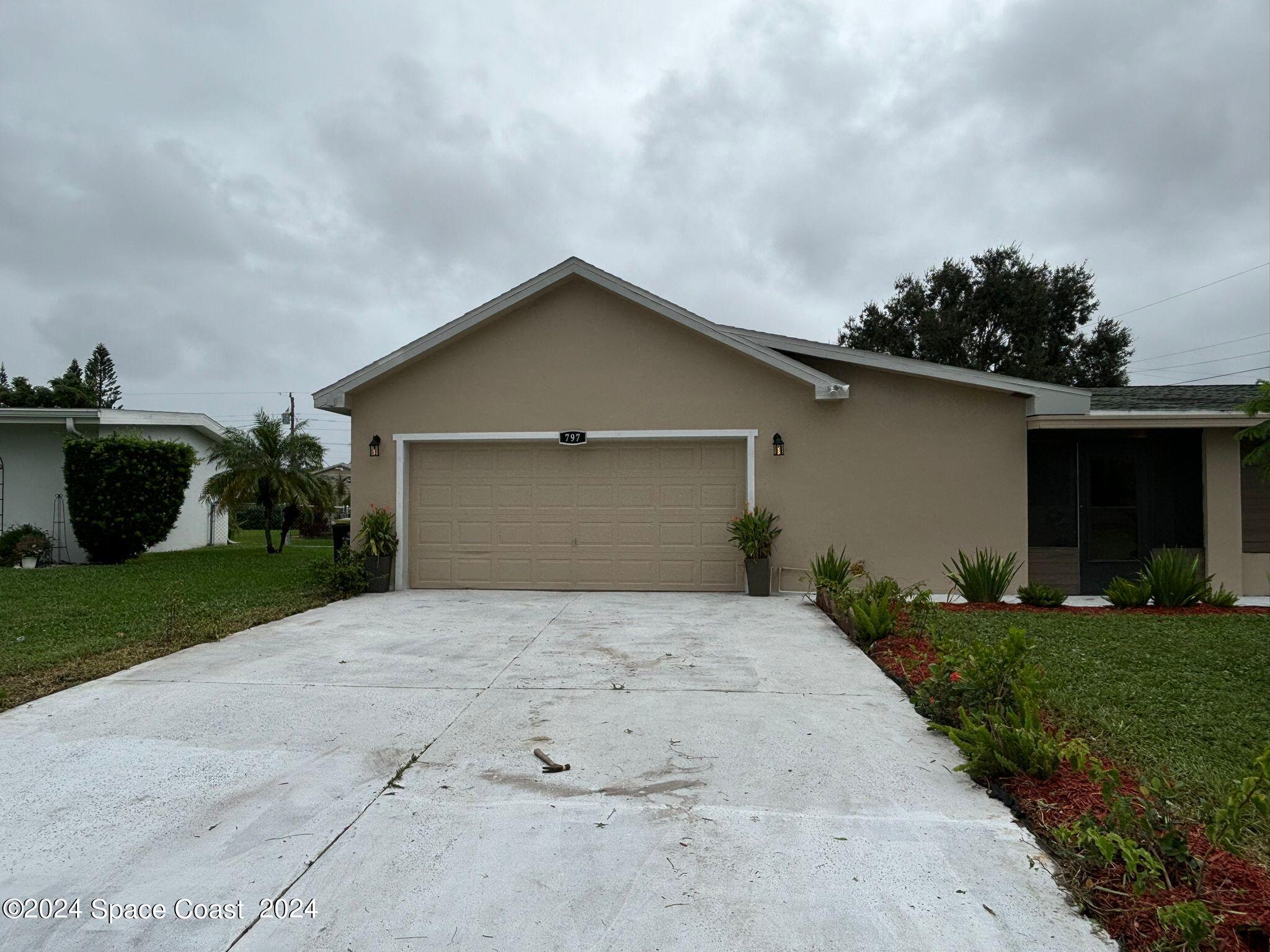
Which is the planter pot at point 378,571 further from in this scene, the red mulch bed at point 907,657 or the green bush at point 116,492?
the green bush at point 116,492

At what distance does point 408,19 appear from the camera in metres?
11.5

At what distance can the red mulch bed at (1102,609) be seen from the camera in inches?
310

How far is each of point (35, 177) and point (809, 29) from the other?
16.4 meters

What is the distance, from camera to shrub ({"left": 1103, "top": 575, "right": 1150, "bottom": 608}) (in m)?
8.16

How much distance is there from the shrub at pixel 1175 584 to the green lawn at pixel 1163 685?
0.52 m

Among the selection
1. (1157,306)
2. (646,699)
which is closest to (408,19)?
(646,699)

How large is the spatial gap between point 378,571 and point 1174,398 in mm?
11605

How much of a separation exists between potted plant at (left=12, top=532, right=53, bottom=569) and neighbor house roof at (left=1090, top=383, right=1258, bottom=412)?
17808 mm

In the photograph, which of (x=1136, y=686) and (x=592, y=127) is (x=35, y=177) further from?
(x=1136, y=686)

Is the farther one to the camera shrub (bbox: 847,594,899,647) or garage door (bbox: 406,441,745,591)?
garage door (bbox: 406,441,745,591)

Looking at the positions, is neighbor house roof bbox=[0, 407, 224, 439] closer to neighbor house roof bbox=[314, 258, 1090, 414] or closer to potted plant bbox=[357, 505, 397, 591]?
neighbor house roof bbox=[314, 258, 1090, 414]

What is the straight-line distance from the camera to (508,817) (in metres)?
3.13

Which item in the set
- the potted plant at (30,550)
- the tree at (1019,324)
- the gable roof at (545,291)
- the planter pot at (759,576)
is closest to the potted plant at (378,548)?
the gable roof at (545,291)

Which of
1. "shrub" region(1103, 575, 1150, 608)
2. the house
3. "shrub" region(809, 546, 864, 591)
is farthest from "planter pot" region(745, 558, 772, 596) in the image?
"shrub" region(1103, 575, 1150, 608)
